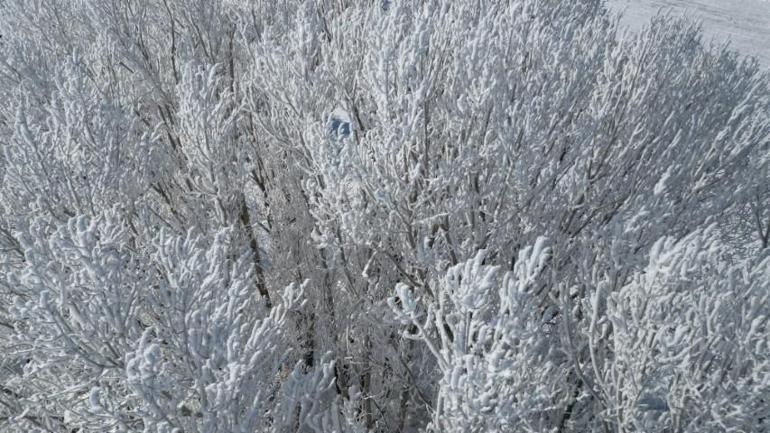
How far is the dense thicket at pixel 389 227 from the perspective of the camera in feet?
8.59

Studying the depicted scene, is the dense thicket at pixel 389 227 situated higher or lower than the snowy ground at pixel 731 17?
lower

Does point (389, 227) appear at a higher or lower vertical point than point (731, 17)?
lower

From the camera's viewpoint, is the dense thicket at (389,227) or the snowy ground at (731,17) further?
the snowy ground at (731,17)

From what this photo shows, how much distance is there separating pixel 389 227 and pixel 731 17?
30.1 m

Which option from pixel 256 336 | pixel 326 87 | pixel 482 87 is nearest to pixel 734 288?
pixel 482 87

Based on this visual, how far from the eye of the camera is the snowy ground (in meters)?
22.2

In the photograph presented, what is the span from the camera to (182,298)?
271 cm

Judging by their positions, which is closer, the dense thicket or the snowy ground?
the dense thicket

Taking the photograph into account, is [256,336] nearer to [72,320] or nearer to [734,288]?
[72,320]

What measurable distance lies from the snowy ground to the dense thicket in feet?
64.1

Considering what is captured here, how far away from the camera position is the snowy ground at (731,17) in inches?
876

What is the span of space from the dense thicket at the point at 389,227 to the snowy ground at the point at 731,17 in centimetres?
1955

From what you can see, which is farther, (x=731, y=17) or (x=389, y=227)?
(x=731, y=17)

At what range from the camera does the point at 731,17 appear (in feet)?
83.8
